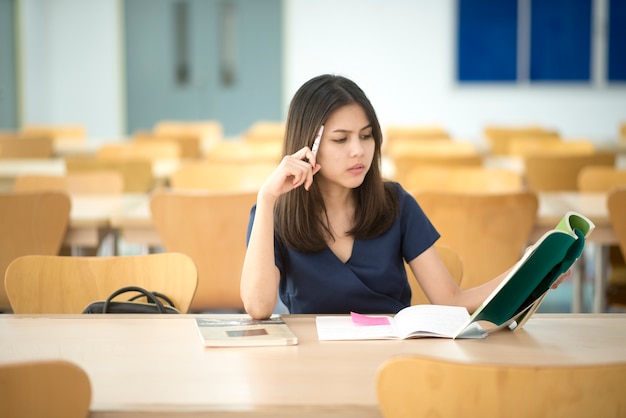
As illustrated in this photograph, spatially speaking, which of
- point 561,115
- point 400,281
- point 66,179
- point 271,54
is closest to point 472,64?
point 561,115

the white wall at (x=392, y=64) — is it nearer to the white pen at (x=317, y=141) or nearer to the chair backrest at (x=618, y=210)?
the chair backrest at (x=618, y=210)

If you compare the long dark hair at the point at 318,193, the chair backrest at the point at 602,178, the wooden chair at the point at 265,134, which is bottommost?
the chair backrest at the point at 602,178

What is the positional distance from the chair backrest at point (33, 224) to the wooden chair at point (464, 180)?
1.51m

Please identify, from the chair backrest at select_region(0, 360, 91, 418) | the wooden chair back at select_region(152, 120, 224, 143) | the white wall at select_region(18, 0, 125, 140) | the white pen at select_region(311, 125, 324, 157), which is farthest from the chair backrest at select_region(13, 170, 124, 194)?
the white wall at select_region(18, 0, 125, 140)

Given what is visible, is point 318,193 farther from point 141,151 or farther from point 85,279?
point 141,151

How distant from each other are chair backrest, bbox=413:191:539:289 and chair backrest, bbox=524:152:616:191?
1829 mm

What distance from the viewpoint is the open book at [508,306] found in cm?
194

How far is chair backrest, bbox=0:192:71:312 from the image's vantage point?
367cm

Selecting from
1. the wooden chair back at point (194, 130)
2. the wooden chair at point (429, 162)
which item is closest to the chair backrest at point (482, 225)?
the wooden chair at point (429, 162)

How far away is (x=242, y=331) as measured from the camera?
6.72 feet

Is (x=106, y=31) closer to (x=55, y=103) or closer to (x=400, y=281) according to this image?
(x=55, y=103)

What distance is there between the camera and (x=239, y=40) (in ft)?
39.9

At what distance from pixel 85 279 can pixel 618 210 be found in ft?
6.42

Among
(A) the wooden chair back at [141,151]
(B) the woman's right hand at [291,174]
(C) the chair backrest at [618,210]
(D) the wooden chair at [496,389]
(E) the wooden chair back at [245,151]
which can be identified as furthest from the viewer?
(A) the wooden chair back at [141,151]
